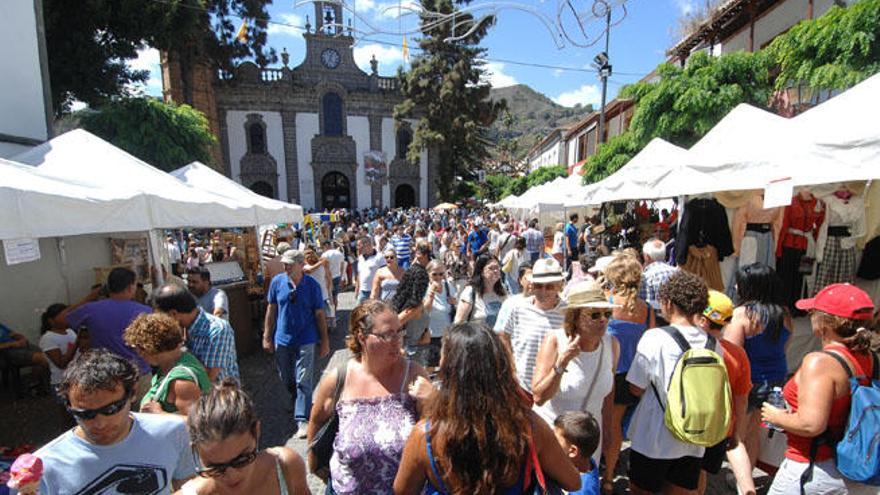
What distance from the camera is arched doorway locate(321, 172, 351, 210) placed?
34.0 metres

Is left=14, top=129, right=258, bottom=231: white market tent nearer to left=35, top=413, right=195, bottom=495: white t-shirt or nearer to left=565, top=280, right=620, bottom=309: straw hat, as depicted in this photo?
left=35, top=413, right=195, bottom=495: white t-shirt

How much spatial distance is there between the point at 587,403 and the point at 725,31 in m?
12.8

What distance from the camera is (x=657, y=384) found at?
2.27 m

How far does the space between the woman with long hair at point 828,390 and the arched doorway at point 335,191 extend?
33825 mm

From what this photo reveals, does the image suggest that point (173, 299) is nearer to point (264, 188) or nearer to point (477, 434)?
point (477, 434)

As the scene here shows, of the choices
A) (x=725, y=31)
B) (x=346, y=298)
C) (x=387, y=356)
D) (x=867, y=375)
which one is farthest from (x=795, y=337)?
(x=725, y=31)

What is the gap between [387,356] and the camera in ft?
6.41

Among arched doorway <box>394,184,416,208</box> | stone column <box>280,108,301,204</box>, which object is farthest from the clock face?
arched doorway <box>394,184,416,208</box>

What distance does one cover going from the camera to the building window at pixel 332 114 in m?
33.1

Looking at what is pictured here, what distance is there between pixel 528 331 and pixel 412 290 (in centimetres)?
150

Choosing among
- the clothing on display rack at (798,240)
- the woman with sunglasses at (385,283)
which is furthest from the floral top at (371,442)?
the clothing on display rack at (798,240)

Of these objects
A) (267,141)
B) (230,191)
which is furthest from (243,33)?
(230,191)

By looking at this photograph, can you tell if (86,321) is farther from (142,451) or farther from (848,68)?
(848,68)

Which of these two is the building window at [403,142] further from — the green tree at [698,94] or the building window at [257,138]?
the green tree at [698,94]
